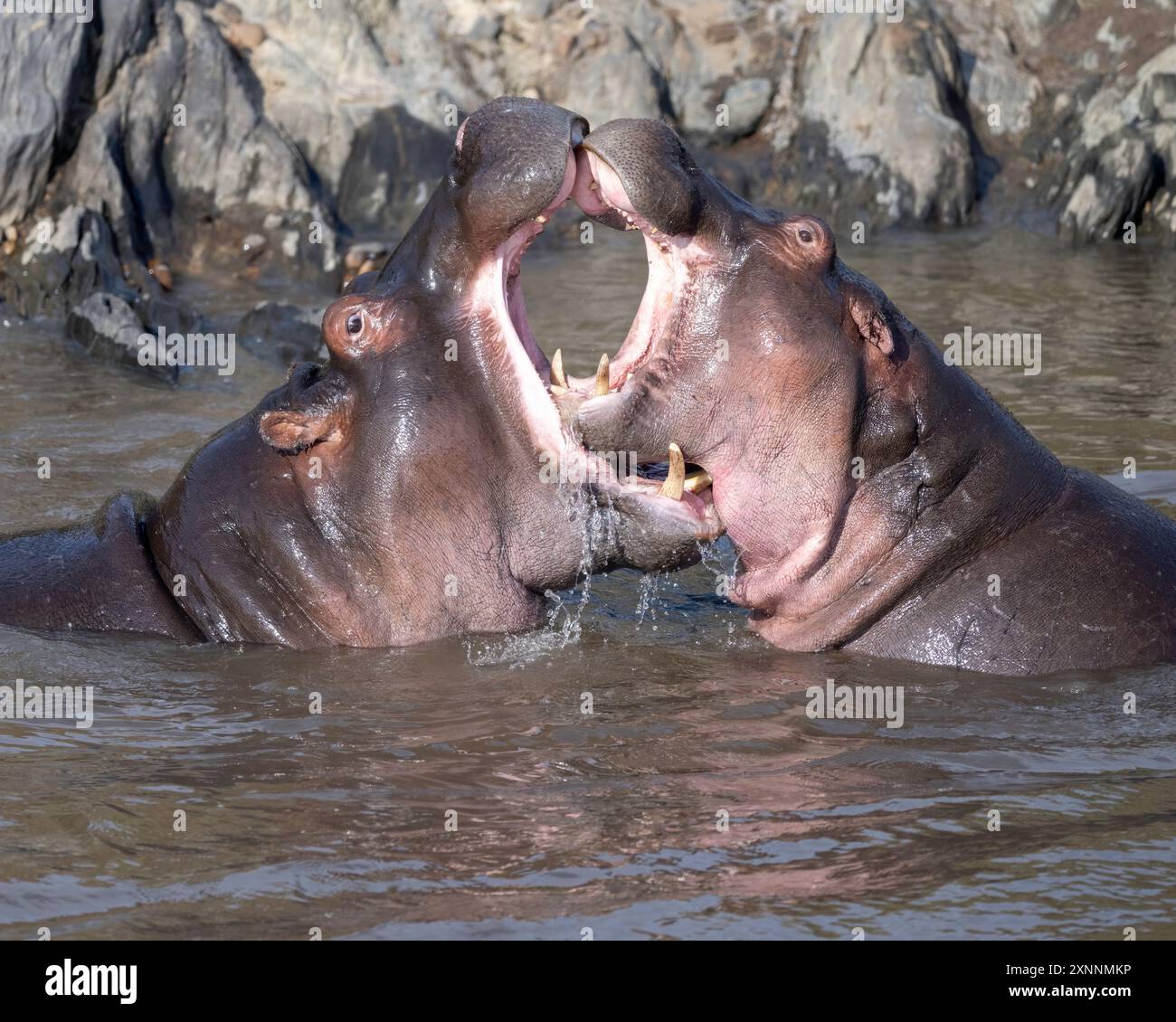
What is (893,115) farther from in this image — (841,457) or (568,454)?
(568,454)

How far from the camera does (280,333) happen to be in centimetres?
1251

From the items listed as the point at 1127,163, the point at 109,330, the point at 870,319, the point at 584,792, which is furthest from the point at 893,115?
the point at 584,792

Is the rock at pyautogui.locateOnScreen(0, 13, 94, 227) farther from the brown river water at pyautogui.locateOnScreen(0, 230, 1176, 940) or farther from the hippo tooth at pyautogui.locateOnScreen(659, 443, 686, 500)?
the hippo tooth at pyautogui.locateOnScreen(659, 443, 686, 500)

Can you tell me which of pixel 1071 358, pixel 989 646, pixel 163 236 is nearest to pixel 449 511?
pixel 989 646

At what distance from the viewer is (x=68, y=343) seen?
12.7m

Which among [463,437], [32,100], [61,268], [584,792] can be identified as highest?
[32,100]

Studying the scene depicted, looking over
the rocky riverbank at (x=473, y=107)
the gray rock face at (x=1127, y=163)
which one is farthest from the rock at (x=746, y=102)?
the gray rock face at (x=1127, y=163)

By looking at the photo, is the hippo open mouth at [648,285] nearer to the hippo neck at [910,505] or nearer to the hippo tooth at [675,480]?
the hippo tooth at [675,480]

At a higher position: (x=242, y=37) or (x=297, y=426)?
(x=242, y=37)

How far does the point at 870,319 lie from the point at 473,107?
38.4 ft

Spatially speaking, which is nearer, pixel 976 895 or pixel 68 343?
pixel 976 895

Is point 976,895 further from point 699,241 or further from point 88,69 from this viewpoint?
point 88,69

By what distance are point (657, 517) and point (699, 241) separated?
885mm
